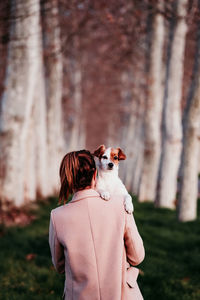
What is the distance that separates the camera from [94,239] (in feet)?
8.19

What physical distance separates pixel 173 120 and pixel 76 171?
8210 millimetres

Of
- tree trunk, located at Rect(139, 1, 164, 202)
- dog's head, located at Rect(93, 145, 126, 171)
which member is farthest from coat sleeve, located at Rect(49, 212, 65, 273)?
tree trunk, located at Rect(139, 1, 164, 202)

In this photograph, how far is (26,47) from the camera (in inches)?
346

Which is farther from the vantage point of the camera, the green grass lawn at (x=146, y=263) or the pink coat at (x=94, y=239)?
the green grass lawn at (x=146, y=263)

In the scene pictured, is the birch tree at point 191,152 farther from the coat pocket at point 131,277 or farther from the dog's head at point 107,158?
Answer: the coat pocket at point 131,277

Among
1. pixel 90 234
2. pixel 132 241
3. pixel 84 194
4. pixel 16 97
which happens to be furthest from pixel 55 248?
pixel 16 97

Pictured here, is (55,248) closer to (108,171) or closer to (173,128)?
(108,171)

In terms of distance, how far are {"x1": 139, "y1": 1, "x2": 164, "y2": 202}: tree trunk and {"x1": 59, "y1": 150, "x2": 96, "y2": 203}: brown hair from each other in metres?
10.3

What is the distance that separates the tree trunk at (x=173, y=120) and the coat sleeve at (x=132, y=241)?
790 centimetres

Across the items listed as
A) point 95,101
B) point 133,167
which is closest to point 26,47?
point 133,167

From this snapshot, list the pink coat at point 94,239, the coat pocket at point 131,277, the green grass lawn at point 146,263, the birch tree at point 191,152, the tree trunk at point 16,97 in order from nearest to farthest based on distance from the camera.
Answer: the pink coat at point 94,239
the coat pocket at point 131,277
the green grass lawn at point 146,263
the birch tree at point 191,152
the tree trunk at point 16,97

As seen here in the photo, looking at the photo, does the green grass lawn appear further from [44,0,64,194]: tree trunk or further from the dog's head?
[44,0,64,194]: tree trunk

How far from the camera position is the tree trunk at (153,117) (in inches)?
484

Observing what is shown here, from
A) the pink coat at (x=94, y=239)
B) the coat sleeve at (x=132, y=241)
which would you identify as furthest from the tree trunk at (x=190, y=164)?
the pink coat at (x=94, y=239)
